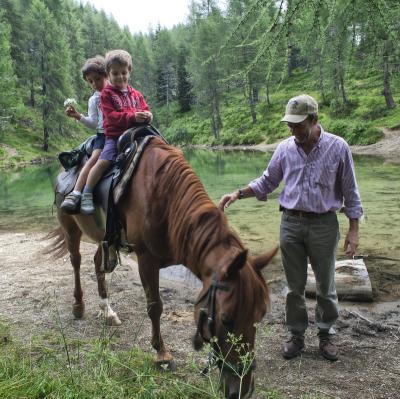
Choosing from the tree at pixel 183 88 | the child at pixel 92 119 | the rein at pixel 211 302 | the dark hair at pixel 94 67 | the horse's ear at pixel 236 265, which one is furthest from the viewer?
the tree at pixel 183 88

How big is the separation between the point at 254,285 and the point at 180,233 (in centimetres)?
80

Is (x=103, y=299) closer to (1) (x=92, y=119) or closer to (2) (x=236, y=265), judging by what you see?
(1) (x=92, y=119)

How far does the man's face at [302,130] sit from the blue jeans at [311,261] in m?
0.77

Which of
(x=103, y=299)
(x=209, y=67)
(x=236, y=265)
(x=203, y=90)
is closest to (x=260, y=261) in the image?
(x=236, y=265)

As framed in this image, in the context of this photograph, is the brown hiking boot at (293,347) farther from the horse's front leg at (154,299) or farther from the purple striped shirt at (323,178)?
the purple striped shirt at (323,178)

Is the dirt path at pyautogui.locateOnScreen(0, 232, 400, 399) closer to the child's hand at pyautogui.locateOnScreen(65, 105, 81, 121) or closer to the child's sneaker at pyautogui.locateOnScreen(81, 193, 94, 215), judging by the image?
the child's sneaker at pyautogui.locateOnScreen(81, 193, 94, 215)

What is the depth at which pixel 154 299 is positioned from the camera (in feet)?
12.7

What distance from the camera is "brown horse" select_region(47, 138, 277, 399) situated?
2445mm

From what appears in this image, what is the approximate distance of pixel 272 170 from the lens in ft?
13.7

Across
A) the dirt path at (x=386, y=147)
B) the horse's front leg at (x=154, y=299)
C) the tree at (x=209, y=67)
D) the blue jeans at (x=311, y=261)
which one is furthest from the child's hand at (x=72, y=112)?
the tree at (x=209, y=67)

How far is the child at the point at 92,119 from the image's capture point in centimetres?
439

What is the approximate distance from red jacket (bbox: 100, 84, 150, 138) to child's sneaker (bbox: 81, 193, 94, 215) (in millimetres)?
699

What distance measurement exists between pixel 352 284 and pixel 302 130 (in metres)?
2.76

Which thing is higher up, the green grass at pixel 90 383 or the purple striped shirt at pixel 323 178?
the purple striped shirt at pixel 323 178
